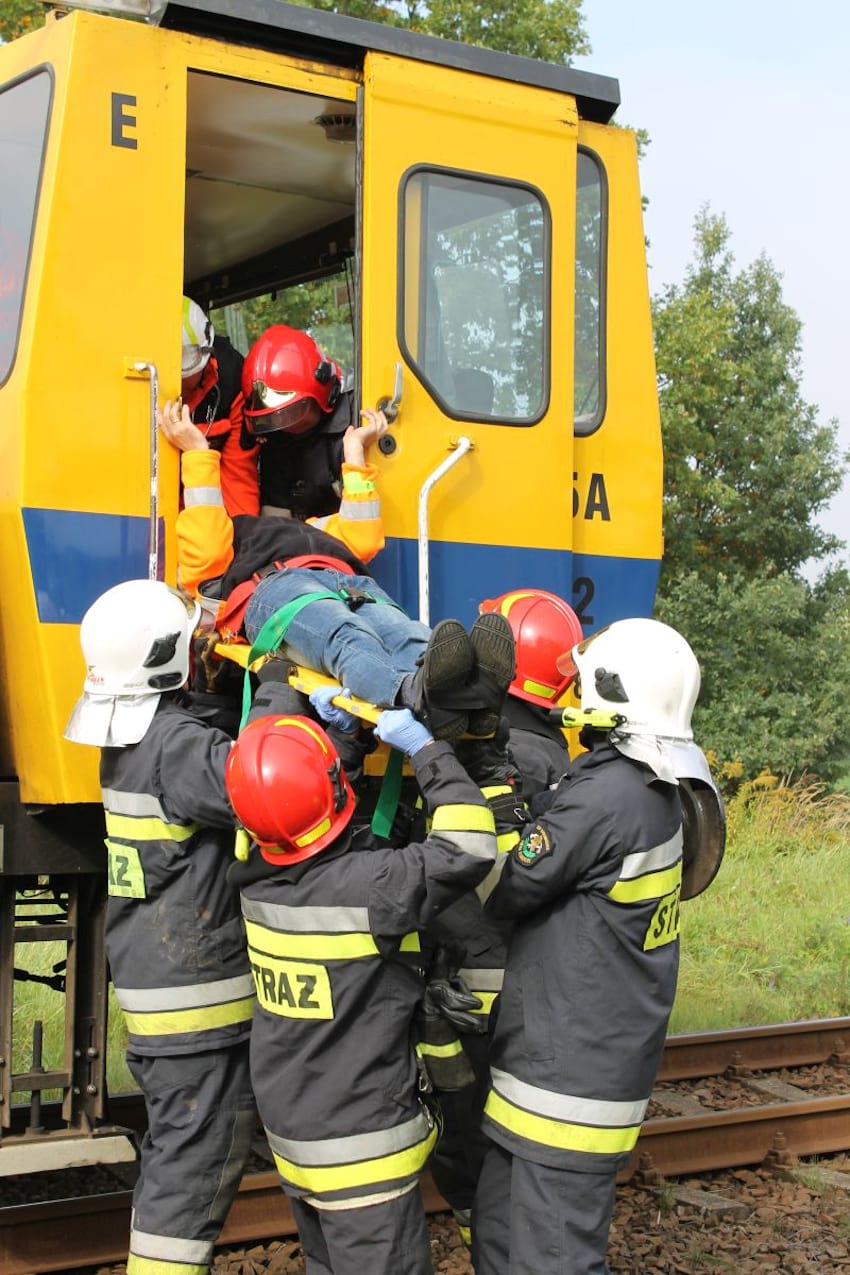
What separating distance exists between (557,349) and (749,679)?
44.6 ft

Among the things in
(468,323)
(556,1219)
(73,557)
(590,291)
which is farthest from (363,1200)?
(590,291)

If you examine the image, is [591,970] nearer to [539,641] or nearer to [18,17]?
[539,641]

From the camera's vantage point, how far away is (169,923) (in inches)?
153

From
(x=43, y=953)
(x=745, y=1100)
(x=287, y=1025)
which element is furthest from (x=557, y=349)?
(x=43, y=953)

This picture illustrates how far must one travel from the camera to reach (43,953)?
780 cm

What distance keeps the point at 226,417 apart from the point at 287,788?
2004mm

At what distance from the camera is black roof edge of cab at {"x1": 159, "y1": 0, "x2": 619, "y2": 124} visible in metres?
4.25

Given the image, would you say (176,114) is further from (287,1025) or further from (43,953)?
(43,953)

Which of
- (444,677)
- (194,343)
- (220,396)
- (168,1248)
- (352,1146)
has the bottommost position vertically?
(168,1248)

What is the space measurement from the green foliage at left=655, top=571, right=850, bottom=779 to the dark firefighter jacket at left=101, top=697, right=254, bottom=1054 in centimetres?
1373

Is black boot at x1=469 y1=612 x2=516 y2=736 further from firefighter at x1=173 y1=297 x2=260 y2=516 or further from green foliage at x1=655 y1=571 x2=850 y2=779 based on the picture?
green foliage at x1=655 y1=571 x2=850 y2=779

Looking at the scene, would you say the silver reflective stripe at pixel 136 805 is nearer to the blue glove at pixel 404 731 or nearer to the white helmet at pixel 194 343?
the blue glove at pixel 404 731

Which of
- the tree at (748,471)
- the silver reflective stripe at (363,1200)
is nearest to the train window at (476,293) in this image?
the silver reflective stripe at (363,1200)

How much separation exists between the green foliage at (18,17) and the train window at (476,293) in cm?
1121
